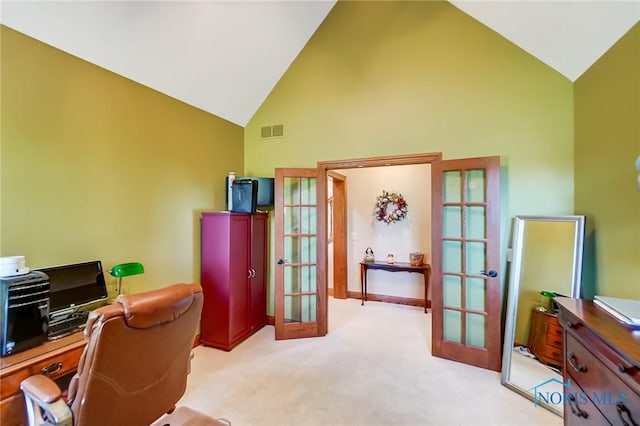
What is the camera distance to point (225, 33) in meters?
2.83

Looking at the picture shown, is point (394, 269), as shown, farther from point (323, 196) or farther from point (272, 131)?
point (272, 131)

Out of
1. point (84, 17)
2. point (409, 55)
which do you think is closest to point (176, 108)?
point (84, 17)

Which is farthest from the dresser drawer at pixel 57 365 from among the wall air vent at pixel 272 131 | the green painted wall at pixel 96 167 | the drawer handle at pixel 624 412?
the wall air vent at pixel 272 131

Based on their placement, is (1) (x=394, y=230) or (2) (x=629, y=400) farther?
(1) (x=394, y=230)

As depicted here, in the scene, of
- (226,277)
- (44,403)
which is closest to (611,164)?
(226,277)

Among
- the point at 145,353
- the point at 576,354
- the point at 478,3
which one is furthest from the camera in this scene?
the point at 478,3

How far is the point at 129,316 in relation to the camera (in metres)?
1.16

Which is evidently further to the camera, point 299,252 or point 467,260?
point 299,252

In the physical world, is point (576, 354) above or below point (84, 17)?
below

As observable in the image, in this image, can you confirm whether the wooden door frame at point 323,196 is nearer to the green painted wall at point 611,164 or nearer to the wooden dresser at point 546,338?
the green painted wall at point 611,164

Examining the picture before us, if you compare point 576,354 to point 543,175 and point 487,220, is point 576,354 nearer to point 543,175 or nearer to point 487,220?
point 487,220

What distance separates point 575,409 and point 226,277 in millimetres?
2943

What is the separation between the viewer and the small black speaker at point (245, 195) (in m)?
3.29

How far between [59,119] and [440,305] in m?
3.85
